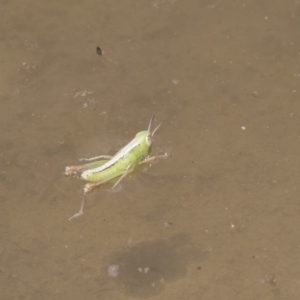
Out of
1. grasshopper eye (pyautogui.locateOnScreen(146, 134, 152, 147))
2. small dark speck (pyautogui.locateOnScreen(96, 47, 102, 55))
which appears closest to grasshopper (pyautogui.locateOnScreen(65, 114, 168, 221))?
grasshopper eye (pyautogui.locateOnScreen(146, 134, 152, 147))

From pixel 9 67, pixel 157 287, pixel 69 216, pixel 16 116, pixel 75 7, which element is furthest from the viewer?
pixel 75 7

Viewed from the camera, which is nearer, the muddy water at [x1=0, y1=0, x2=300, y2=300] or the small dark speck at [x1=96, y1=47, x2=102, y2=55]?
the muddy water at [x1=0, y1=0, x2=300, y2=300]

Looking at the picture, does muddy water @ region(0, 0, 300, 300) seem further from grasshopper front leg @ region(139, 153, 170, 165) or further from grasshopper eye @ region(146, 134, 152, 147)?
grasshopper eye @ region(146, 134, 152, 147)

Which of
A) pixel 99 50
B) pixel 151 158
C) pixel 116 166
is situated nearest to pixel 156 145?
pixel 151 158

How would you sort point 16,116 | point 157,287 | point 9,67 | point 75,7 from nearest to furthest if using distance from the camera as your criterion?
point 157,287
point 16,116
point 9,67
point 75,7

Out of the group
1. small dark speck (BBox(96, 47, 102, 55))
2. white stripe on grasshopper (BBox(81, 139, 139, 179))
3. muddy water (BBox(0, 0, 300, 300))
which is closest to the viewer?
muddy water (BBox(0, 0, 300, 300))

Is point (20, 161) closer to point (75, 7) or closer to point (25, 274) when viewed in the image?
point (25, 274)

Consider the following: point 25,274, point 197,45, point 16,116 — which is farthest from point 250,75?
point 25,274

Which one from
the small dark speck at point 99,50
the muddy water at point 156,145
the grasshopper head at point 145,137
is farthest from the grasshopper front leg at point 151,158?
the small dark speck at point 99,50
